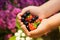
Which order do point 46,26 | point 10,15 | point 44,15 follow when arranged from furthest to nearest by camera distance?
point 10,15 < point 44,15 < point 46,26

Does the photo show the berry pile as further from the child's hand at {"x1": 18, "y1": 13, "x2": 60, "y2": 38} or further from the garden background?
the garden background

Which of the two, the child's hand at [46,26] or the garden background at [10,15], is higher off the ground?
the garden background at [10,15]

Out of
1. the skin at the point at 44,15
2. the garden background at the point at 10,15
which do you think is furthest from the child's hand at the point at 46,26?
the garden background at the point at 10,15

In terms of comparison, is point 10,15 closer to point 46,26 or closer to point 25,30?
point 25,30

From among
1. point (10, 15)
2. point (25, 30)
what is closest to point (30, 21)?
point (25, 30)

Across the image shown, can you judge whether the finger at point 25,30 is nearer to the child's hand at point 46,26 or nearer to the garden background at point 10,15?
the child's hand at point 46,26

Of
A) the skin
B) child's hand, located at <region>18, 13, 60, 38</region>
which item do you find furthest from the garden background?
child's hand, located at <region>18, 13, 60, 38</region>

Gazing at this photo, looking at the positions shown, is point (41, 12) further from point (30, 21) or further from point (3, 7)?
point (3, 7)

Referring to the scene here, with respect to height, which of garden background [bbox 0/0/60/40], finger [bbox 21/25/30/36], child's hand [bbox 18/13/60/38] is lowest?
child's hand [bbox 18/13/60/38]

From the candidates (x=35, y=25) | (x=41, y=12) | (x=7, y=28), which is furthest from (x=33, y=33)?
(x=7, y=28)
